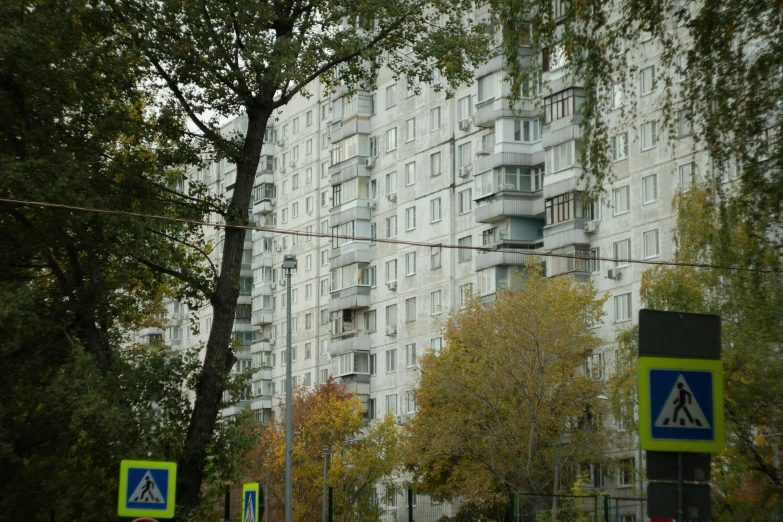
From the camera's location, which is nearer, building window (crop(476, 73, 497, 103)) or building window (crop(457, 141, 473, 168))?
building window (crop(476, 73, 497, 103))

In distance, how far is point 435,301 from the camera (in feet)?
254

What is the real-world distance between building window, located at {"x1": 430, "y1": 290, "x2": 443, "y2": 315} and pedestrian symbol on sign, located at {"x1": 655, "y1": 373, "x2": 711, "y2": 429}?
6663 centimetres

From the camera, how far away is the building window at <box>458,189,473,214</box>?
246 feet

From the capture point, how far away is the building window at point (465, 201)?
75.1m

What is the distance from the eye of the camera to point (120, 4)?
2494cm

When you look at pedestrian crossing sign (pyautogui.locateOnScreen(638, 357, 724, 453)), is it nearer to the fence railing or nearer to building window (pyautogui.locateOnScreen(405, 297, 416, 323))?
the fence railing

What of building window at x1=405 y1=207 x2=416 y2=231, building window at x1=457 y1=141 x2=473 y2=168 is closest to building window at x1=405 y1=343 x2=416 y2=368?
building window at x1=405 y1=207 x2=416 y2=231

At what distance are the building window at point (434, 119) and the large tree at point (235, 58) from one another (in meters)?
52.2

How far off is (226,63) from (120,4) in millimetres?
2217

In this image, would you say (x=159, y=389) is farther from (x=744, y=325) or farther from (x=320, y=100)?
(x=320, y=100)

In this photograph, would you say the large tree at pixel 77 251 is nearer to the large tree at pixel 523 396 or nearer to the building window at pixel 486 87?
the large tree at pixel 523 396

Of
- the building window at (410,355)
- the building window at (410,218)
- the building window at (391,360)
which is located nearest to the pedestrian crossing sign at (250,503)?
the building window at (410,355)

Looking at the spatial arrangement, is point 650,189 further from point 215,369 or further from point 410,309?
point 215,369

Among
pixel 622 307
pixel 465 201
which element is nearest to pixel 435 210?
pixel 465 201
